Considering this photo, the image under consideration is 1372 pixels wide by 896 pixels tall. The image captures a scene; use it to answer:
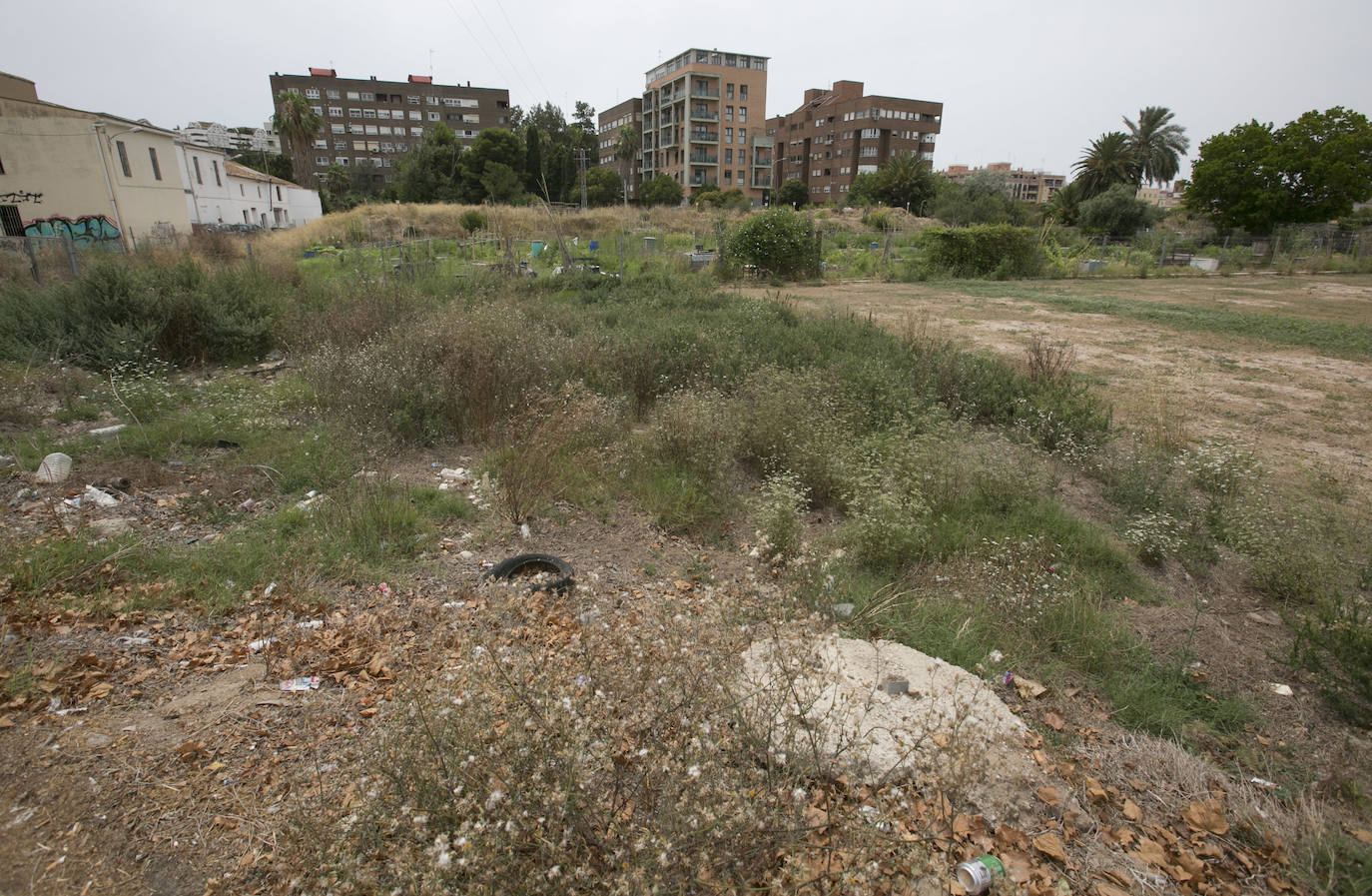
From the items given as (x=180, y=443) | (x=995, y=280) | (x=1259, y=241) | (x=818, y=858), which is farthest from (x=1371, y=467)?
(x=1259, y=241)

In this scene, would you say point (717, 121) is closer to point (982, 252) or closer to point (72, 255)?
point (982, 252)

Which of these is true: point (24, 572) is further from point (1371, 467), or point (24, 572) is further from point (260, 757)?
point (1371, 467)

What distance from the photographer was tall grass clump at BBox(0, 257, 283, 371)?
26.9ft

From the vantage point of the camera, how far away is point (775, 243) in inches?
771

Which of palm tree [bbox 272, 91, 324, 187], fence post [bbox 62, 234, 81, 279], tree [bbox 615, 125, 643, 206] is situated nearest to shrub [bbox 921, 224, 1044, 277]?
fence post [bbox 62, 234, 81, 279]

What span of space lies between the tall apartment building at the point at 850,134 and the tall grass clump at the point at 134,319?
65.6 meters

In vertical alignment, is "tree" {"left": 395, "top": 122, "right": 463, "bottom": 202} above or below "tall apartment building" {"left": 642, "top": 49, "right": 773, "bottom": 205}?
below

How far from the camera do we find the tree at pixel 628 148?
3162 inches

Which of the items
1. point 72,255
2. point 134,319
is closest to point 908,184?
point 72,255

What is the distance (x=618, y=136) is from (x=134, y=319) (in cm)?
8600

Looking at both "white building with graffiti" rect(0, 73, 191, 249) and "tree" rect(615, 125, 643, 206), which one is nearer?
"white building with graffiti" rect(0, 73, 191, 249)

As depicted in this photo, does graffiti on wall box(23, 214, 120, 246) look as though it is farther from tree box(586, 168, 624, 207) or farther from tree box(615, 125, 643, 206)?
tree box(615, 125, 643, 206)

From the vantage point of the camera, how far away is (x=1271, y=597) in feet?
13.4

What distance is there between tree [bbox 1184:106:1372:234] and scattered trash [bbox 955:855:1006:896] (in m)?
39.9
